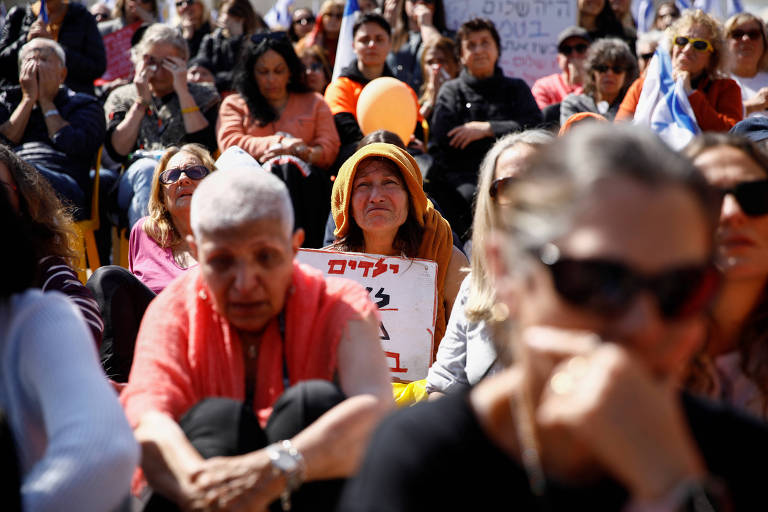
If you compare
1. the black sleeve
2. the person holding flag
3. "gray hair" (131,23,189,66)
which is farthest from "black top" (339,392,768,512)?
"gray hair" (131,23,189,66)

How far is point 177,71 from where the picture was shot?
6.55m

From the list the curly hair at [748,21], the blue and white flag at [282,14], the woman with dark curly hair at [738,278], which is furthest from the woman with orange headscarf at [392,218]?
the blue and white flag at [282,14]

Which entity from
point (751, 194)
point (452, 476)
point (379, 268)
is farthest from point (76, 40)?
point (452, 476)

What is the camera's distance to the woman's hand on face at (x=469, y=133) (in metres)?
6.40

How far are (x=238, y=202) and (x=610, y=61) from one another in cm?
488

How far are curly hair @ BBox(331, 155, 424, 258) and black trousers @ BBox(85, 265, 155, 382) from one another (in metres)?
1.10

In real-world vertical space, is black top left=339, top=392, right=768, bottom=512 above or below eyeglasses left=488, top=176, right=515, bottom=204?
below

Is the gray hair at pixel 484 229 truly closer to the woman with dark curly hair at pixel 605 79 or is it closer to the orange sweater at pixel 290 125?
the orange sweater at pixel 290 125

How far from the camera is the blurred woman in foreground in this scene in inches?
55.6

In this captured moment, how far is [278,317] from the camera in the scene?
8.96 feet

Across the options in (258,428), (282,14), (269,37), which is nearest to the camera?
(258,428)

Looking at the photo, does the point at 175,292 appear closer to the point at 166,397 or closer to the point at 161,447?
the point at 166,397

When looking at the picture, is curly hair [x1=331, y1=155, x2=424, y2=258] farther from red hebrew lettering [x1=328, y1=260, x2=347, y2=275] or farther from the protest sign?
the protest sign

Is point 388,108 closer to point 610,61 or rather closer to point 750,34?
point 610,61
